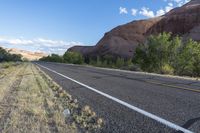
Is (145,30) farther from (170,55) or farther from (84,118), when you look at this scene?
(84,118)

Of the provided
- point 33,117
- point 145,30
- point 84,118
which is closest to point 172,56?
point 84,118

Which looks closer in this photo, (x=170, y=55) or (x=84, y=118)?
(x=84, y=118)

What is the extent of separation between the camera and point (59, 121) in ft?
21.3

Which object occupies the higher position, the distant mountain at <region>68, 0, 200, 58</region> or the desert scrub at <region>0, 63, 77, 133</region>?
the distant mountain at <region>68, 0, 200, 58</region>

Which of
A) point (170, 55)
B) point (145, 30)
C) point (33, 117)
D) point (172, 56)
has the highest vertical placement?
point (145, 30)

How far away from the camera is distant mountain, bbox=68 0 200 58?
80.4 meters

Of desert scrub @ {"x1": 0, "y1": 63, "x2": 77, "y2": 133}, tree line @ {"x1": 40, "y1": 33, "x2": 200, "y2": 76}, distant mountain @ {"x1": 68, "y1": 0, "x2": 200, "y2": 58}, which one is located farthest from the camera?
distant mountain @ {"x1": 68, "y1": 0, "x2": 200, "y2": 58}

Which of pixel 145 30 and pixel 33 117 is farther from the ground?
pixel 145 30

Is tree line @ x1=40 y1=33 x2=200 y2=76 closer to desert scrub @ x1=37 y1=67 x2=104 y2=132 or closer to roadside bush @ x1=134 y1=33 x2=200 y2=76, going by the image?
roadside bush @ x1=134 y1=33 x2=200 y2=76

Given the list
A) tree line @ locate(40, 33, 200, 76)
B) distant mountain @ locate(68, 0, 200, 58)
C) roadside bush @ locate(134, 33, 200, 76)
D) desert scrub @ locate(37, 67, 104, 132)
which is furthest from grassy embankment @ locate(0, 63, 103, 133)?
distant mountain @ locate(68, 0, 200, 58)

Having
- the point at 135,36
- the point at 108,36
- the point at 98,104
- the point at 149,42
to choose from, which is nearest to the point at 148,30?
the point at 135,36

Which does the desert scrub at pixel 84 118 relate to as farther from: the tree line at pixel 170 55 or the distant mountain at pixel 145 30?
the distant mountain at pixel 145 30

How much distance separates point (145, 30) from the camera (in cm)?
9475

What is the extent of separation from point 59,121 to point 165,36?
35.4 m
